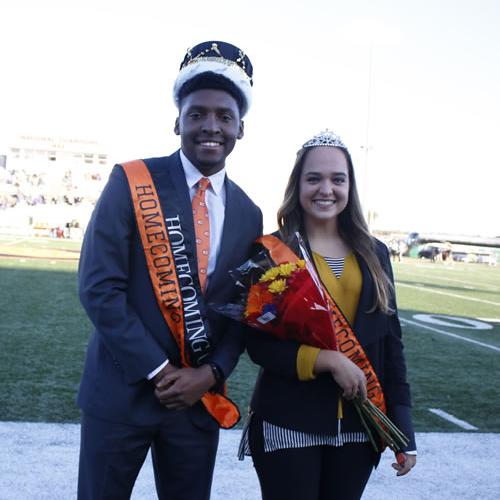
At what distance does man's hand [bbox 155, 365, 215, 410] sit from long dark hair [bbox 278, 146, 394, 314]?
54 centimetres

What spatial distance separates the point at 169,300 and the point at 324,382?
56 cm

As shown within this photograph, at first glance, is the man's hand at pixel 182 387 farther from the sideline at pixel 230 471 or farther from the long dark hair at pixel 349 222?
the sideline at pixel 230 471

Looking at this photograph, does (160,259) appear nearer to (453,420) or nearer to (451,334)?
(453,420)

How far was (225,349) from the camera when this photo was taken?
2076 mm

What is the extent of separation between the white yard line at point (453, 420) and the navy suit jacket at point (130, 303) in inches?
127

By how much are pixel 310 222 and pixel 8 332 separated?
19.5 ft

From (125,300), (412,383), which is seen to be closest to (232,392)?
(412,383)

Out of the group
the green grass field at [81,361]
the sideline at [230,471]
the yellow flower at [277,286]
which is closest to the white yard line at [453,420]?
the green grass field at [81,361]

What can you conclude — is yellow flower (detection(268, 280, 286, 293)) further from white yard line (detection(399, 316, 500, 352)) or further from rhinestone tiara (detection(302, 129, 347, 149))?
white yard line (detection(399, 316, 500, 352))

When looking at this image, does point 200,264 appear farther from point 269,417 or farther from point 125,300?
point 269,417

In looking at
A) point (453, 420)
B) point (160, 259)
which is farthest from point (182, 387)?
point (453, 420)

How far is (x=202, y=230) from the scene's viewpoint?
210 centimetres

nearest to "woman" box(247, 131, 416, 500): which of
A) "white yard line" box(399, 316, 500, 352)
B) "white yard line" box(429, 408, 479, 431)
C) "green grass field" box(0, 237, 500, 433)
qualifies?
"green grass field" box(0, 237, 500, 433)

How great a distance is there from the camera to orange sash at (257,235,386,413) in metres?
2.12
